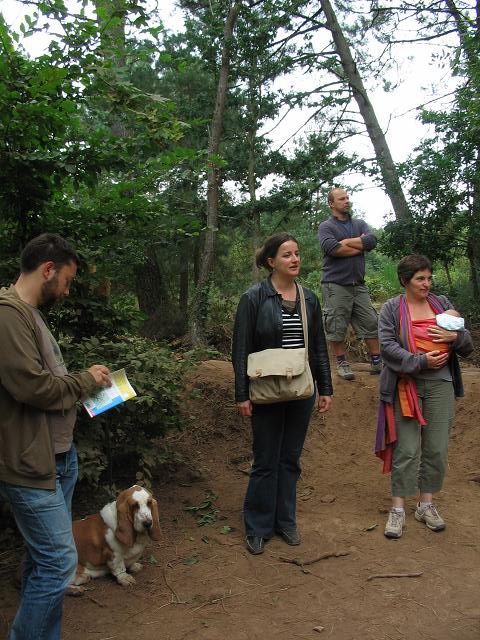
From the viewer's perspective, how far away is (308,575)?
388 centimetres

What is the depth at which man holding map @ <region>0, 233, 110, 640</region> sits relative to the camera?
93.7 inches

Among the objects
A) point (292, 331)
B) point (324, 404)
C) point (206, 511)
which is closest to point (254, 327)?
point (292, 331)

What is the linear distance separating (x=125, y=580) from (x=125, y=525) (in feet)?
1.40

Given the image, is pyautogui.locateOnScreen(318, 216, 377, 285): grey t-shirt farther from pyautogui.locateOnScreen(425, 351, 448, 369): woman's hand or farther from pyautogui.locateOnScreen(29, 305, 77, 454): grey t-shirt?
pyautogui.locateOnScreen(29, 305, 77, 454): grey t-shirt

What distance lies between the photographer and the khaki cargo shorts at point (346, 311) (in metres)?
6.65

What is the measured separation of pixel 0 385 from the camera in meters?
2.42

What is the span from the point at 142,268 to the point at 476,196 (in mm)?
→ 6614

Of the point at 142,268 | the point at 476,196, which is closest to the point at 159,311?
the point at 142,268

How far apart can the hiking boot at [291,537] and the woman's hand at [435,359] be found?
5.28ft

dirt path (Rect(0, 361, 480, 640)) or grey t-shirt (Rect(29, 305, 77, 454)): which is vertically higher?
grey t-shirt (Rect(29, 305, 77, 454))

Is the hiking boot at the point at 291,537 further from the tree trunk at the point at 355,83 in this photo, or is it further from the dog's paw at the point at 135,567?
the tree trunk at the point at 355,83

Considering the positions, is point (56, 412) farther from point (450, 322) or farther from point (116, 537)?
point (450, 322)

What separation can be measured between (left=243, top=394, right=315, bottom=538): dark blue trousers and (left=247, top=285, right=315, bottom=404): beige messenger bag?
0.18 meters

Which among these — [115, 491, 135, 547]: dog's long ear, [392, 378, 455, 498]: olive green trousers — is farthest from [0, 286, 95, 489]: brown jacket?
[392, 378, 455, 498]: olive green trousers
